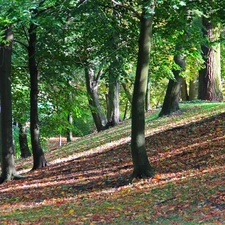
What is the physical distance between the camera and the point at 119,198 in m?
8.98

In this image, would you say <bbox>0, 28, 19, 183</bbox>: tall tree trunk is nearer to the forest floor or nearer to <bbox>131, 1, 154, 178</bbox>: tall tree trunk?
the forest floor

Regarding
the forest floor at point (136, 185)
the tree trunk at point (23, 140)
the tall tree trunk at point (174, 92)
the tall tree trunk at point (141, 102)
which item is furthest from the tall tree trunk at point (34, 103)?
the tree trunk at point (23, 140)

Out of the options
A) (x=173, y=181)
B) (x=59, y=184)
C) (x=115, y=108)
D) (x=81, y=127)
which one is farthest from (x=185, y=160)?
(x=81, y=127)

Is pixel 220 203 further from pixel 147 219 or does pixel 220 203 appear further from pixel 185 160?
pixel 185 160

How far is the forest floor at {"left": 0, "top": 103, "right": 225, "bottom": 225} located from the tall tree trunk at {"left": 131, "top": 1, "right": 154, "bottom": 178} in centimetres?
39

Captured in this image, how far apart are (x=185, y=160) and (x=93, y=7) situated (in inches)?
181

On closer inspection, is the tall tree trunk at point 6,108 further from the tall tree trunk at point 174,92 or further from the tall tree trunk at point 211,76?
the tall tree trunk at point 211,76

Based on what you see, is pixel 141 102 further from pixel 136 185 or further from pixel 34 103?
pixel 34 103

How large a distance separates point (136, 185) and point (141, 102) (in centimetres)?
196

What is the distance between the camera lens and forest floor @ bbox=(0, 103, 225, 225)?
7359 millimetres

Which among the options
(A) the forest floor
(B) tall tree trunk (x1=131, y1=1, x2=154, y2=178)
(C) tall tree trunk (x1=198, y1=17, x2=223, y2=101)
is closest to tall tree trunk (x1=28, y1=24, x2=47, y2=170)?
(A) the forest floor

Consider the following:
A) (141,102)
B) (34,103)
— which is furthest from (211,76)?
(141,102)

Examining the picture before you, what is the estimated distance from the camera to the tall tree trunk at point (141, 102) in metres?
9.56

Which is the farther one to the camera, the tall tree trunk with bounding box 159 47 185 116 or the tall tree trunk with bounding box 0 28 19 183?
the tall tree trunk with bounding box 159 47 185 116
